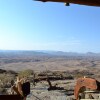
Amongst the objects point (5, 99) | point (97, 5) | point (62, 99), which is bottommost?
point (62, 99)

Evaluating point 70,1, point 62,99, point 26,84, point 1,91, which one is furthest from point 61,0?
point 1,91

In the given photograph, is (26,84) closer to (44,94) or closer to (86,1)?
(86,1)

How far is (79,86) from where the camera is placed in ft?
12.3

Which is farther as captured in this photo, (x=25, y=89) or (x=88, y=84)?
(x=88, y=84)

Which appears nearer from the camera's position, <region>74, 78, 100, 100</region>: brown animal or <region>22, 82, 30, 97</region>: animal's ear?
<region>22, 82, 30, 97</region>: animal's ear

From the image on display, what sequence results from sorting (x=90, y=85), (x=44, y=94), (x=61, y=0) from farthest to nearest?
(x=44, y=94), (x=90, y=85), (x=61, y=0)

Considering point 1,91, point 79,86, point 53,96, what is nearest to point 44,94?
point 53,96

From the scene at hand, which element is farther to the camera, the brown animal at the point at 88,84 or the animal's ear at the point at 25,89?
the brown animal at the point at 88,84

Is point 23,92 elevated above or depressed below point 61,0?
below

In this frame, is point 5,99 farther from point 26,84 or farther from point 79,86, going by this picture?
point 79,86

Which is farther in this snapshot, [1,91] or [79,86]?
[1,91]

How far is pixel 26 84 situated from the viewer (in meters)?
2.84

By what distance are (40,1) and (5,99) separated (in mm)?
1124

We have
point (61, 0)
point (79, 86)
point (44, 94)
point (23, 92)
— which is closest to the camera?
point (23, 92)
